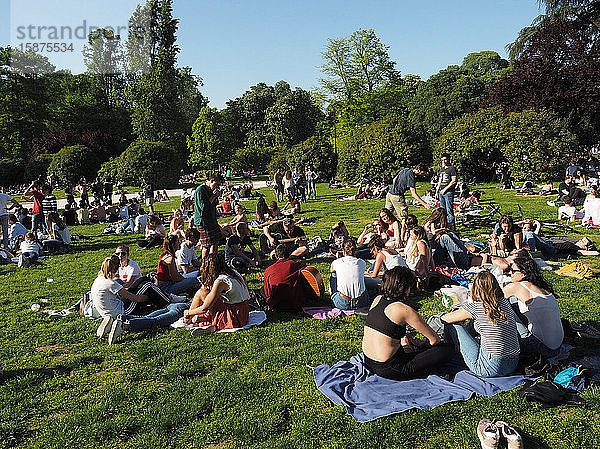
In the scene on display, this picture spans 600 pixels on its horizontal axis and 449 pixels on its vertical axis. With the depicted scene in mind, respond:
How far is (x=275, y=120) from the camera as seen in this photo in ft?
172

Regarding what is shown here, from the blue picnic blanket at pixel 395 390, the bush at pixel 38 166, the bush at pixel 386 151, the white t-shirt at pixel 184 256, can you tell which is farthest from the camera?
the bush at pixel 38 166

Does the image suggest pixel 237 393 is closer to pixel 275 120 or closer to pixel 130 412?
pixel 130 412

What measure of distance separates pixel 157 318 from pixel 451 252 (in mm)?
5386

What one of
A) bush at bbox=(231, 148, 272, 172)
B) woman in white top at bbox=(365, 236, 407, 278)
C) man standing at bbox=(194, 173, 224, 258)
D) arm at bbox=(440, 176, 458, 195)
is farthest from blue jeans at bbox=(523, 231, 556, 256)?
bush at bbox=(231, 148, 272, 172)

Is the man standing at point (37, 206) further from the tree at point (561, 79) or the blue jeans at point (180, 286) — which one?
the tree at point (561, 79)

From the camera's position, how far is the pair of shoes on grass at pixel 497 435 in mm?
3545

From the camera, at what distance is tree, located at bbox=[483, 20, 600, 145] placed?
1072 inches

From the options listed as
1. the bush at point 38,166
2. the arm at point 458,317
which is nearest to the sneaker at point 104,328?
the arm at point 458,317

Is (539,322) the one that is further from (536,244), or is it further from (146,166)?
(146,166)

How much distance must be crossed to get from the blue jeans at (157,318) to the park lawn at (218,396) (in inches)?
5.0

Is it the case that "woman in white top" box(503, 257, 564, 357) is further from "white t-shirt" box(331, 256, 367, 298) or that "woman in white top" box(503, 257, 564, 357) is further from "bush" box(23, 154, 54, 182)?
"bush" box(23, 154, 54, 182)

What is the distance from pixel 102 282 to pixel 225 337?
1991 mm

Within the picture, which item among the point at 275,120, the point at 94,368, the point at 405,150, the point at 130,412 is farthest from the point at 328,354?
the point at 275,120

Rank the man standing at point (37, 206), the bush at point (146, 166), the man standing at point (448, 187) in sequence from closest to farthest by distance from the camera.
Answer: the man standing at point (448, 187)
the man standing at point (37, 206)
the bush at point (146, 166)
